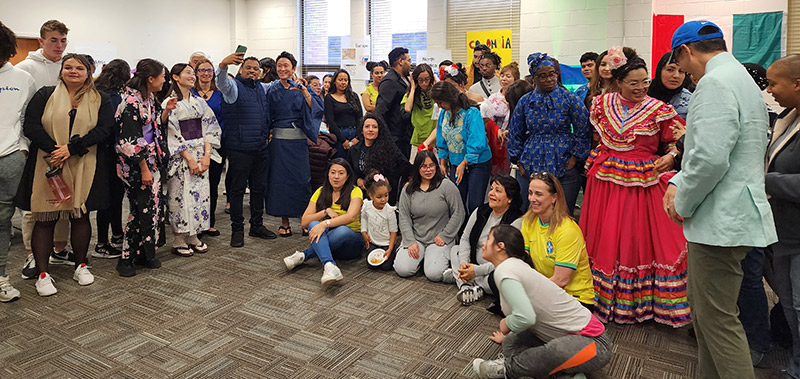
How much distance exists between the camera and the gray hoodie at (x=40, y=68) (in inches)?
137

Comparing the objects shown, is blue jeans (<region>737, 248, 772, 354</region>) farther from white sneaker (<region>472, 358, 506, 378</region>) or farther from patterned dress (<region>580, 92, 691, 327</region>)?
white sneaker (<region>472, 358, 506, 378</region>)

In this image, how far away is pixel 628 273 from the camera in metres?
2.84

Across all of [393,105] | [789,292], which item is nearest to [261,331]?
[789,292]

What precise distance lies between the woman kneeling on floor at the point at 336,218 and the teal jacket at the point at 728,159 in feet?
7.90

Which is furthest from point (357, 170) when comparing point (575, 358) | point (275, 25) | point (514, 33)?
point (275, 25)

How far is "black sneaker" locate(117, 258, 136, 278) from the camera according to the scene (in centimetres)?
362

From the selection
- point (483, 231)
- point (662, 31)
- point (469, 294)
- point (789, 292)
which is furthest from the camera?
point (662, 31)

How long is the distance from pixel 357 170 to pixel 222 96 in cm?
118

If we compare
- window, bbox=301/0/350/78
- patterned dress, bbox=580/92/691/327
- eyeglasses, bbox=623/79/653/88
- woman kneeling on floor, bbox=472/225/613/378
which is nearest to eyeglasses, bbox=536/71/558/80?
patterned dress, bbox=580/92/691/327

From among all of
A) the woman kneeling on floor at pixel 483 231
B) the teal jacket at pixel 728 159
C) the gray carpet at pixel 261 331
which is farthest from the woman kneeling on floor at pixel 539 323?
the woman kneeling on floor at pixel 483 231

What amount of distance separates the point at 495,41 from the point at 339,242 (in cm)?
398

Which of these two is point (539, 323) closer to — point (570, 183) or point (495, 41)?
point (570, 183)

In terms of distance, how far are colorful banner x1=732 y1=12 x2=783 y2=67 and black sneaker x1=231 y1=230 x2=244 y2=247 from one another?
190 inches

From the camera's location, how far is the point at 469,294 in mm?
3189
